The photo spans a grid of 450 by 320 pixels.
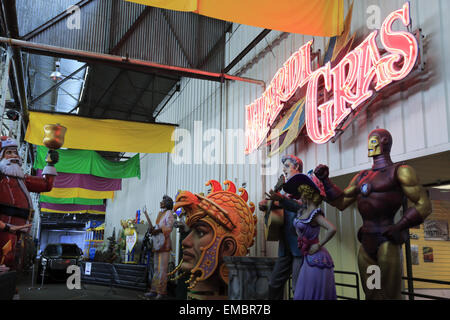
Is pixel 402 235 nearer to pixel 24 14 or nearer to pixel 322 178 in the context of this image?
pixel 322 178

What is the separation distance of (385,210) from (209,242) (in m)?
2.72

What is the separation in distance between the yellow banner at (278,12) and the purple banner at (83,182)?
11702 mm

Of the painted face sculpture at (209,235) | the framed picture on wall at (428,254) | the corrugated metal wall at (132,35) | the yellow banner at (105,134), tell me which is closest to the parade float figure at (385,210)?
the painted face sculpture at (209,235)

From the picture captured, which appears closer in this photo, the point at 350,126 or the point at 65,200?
the point at 350,126

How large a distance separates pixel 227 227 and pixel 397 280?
2.64 m

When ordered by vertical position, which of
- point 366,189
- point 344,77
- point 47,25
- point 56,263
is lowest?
point 56,263

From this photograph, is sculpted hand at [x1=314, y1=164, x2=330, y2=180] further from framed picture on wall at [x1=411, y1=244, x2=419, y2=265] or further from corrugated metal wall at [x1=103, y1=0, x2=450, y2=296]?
framed picture on wall at [x1=411, y1=244, x2=419, y2=265]

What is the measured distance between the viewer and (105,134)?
30.5 feet

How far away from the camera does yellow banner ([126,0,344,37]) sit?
4.08 meters

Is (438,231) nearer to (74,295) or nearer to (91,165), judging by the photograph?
(74,295)

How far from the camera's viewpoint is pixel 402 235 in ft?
9.68

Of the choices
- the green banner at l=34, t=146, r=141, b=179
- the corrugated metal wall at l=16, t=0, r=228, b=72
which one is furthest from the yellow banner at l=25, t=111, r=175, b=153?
Result: the green banner at l=34, t=146, r=141, b=179

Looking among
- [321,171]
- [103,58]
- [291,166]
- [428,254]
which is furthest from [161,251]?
[321,171]
